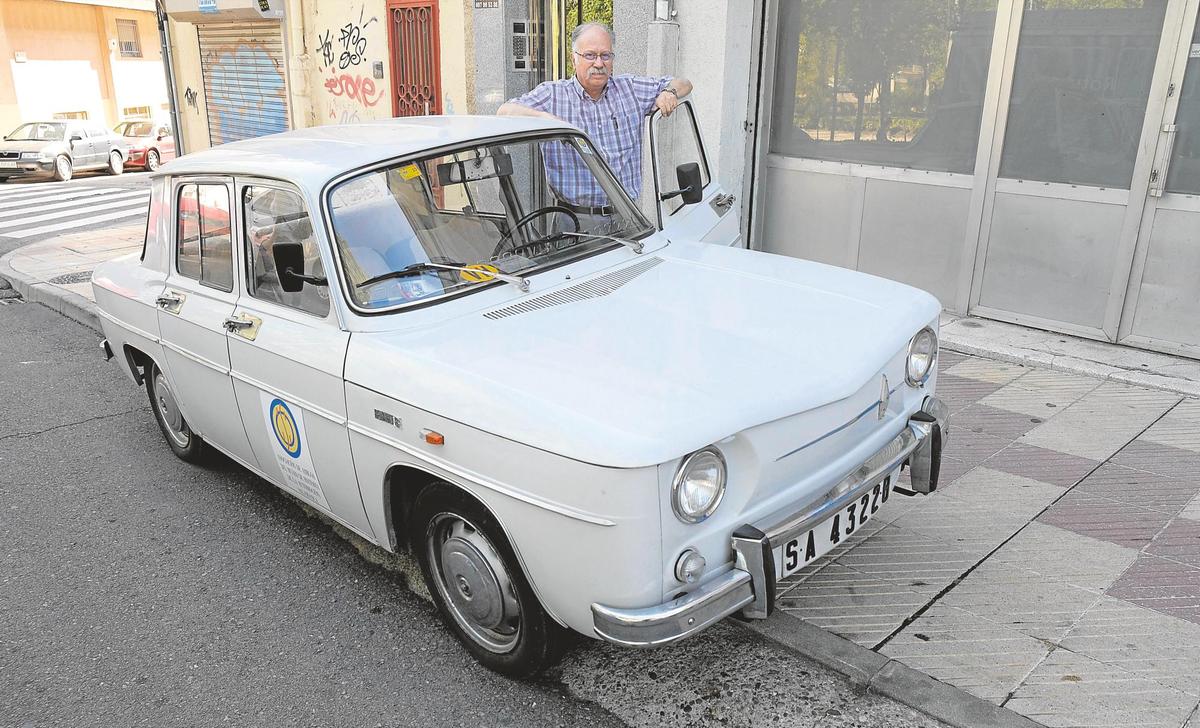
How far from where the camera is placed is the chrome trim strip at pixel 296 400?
3.36 m

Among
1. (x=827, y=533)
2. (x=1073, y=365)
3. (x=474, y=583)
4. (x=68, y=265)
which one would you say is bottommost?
(x=68, y=265)

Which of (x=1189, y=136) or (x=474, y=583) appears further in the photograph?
(x=1189, y=136)

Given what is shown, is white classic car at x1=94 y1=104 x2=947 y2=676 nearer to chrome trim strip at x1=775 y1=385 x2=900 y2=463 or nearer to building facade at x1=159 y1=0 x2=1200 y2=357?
chrome trim strip at x1=775 y1=385 x2=900 y2=463

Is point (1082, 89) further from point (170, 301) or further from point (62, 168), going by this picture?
point (62, 168)

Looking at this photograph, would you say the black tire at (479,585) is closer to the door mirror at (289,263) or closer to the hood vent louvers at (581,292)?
the hood vent louvers at (581,292)

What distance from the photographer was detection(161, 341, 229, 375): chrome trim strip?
158 inches

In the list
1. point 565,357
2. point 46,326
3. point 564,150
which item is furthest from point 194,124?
point 565,357

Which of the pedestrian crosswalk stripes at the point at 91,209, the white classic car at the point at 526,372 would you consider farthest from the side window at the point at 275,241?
the pedestrian crosswalk stripes at the point at 91,209

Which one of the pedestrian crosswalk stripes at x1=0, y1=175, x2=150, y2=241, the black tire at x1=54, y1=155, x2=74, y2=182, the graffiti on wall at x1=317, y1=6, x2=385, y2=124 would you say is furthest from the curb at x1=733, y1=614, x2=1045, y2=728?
the black tire at x1=54, y1=155, x2=74, y2=182

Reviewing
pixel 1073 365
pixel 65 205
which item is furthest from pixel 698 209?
pixel 65 205

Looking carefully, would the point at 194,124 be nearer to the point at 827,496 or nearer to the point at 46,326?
the point at 46,326

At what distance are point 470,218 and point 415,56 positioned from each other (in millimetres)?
8025

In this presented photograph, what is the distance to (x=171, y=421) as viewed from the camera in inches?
201

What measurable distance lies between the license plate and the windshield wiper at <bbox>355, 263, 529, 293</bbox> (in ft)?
4.65
